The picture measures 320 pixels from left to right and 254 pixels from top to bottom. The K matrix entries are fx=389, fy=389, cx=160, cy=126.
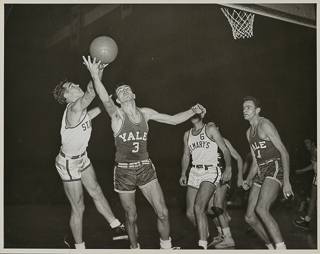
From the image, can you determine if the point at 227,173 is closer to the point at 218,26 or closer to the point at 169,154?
the point at 169,154

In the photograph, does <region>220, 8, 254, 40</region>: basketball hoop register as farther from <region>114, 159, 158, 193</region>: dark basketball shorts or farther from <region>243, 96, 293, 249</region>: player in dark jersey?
<region>114, 159, 158, 193</region>: dark basketball shorts

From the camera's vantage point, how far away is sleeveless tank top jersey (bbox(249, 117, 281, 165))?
4078 millimetres

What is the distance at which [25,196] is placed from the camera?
14.1 feet

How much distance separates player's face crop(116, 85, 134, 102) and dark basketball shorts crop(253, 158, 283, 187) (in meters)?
1.57

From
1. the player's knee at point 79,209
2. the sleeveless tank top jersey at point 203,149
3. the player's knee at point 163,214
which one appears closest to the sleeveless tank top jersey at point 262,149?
the sleeveless tank top jersey at point 203,149

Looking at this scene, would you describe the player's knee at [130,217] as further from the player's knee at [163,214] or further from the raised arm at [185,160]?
the raised arm at [185,160]

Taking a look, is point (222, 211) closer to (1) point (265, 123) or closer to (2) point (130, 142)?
(1) point (265, 123)

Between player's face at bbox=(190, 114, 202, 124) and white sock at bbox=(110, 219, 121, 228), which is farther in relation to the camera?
player's face at bbox=(190, 114, 202, 124)

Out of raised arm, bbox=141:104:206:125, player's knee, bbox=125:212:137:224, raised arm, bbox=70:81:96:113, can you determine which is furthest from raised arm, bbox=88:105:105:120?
player's knee, bbox=125:212:137:224

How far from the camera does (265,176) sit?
4.02 m

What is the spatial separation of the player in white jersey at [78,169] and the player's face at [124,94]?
0.26 m

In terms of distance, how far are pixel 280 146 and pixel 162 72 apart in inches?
60.0

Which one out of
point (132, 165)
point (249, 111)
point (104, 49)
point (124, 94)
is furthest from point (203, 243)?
point (104, 49)

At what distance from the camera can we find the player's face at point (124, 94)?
4160mm
